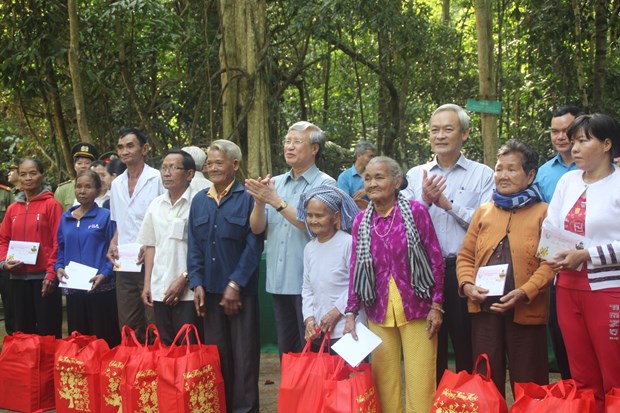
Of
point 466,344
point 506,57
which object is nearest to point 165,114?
point 506,57

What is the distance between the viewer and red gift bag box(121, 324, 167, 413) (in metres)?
4.12

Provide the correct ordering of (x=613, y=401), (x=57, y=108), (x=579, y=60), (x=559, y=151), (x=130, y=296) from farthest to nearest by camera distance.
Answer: (x=57, y=108) < (x=579, y=60) < (x=130, y=296) < (x=559, y=151) < (x=613, y=401)

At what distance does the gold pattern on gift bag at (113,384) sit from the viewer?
4328mm

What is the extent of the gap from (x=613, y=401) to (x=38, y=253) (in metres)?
4.12

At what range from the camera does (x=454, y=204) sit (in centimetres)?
395

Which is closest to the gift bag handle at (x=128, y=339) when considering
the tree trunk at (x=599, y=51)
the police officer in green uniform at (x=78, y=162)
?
the police officer in green uniform at (x=78, y=162)

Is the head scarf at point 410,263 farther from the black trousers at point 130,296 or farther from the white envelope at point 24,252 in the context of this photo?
the white envelope at point 24,252

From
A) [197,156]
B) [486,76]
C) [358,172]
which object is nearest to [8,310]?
[197,156]

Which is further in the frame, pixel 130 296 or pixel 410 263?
pixel 130 296

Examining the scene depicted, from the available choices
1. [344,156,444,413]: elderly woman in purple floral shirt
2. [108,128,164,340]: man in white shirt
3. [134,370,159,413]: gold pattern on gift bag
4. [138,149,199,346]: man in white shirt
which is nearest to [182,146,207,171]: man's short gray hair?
[108,128,164,340]: man in white shirt

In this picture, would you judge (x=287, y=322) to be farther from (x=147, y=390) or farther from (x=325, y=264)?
(x=147, y=390)

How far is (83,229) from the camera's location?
503 centimetres

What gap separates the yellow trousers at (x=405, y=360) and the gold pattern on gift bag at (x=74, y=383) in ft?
6.42

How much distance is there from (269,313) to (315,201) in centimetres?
277
